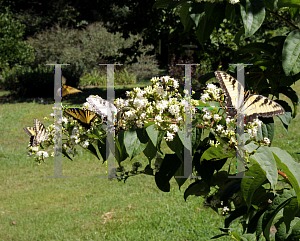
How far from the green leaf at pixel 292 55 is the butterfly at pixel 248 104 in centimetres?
32

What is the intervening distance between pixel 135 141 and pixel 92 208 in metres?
3.44

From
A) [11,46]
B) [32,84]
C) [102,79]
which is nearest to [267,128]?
[32,84]

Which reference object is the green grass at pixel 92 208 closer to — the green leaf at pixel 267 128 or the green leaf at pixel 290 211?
the green leaf at pixel 267 128

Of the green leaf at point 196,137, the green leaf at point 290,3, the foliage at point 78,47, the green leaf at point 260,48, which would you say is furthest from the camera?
the foliage at point 78,47

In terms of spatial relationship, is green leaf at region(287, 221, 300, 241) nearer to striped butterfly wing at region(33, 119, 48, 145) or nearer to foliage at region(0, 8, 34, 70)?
striped butterfly wing at region(33, 119, 48, 145)

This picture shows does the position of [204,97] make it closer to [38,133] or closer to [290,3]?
[38,133]

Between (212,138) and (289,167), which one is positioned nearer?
(289,167)

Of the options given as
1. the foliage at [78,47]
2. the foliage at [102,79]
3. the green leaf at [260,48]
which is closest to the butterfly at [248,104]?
the green leaf at [260,48]

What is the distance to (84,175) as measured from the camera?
209 inches

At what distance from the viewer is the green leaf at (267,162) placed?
833mm

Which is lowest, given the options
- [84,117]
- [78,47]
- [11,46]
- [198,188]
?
[198,188]

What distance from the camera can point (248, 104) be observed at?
92 cm

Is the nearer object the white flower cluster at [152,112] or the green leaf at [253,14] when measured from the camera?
the white flower cluster at [152,112]

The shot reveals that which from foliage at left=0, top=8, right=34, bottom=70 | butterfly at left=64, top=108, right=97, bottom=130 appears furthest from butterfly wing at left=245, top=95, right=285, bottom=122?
foliage at left=0, top=8, right=34, bottom=70
